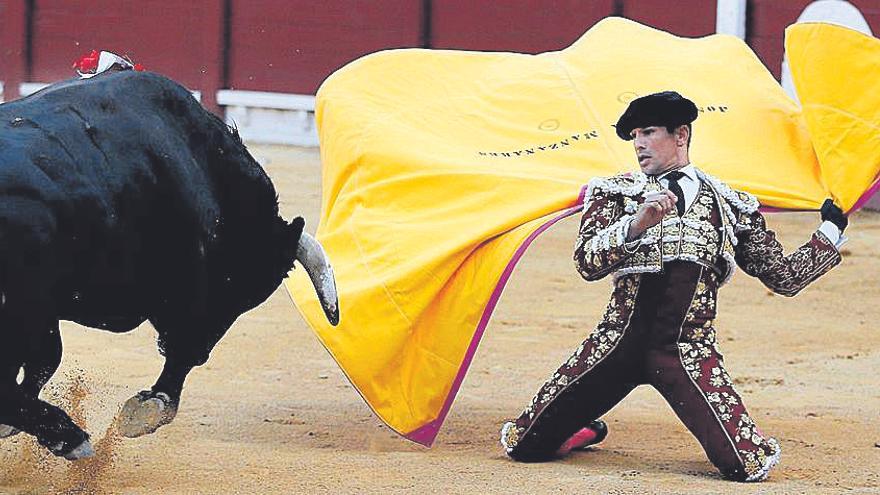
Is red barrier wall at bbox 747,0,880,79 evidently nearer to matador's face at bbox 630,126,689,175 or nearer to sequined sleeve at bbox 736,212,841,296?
sequined sleeve at bbox 736,212,841,296

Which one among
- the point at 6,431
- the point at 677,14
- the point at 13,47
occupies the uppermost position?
the point at 6,431

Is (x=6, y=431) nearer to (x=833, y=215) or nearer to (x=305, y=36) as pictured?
(x=833, y=215)

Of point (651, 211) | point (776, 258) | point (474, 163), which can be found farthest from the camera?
point (474, 163)

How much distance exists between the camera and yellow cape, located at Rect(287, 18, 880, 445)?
362 cm

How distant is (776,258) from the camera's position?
3.45 m

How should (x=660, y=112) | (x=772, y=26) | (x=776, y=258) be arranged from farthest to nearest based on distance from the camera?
(x=772, y=26), (x=776, y=258), (x=660, y=112)

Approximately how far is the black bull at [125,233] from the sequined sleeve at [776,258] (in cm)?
95

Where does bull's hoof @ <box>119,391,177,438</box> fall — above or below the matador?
below

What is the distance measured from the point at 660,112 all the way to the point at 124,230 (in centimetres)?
114

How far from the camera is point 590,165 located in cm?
377

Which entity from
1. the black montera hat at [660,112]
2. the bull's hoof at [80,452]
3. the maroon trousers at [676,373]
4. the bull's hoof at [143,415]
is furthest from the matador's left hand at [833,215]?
the bull's hoof at [80,452]

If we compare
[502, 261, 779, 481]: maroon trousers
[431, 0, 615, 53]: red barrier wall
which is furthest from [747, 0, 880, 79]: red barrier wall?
[502, 261, 779, 481]: maroon trousers

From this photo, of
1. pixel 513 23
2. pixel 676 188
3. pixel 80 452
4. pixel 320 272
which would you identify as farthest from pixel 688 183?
pixel 513 23

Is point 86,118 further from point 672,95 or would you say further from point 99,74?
point 672,95
